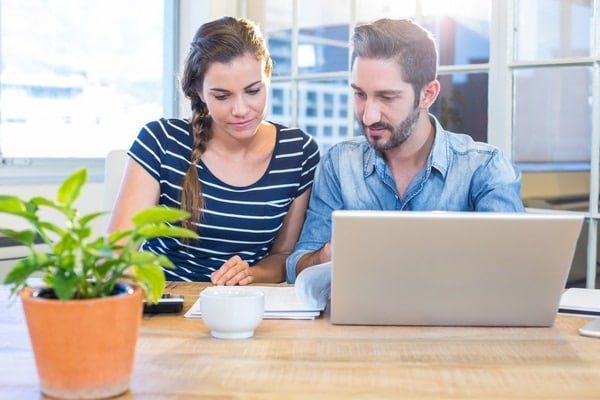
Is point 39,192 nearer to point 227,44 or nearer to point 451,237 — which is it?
point 227,44

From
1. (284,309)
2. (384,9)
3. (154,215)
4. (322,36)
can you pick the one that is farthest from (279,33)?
(154,215)

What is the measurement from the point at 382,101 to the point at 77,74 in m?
1.67

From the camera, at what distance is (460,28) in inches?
103

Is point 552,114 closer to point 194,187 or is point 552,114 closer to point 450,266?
point 194,187

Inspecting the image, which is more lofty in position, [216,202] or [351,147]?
[351,147]

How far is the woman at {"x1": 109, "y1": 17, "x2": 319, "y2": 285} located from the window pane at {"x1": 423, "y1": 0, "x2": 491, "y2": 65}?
2.63 feet

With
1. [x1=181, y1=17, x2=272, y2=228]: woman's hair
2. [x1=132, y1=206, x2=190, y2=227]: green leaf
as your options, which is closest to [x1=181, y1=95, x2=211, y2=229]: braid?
[x1=181, y1=17, x2=272, y2=228]: woman's hair

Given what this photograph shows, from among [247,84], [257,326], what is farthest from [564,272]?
[247,84]

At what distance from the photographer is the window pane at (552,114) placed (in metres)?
2.36

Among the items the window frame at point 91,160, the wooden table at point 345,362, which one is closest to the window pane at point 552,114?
the wooden table at point 345,362

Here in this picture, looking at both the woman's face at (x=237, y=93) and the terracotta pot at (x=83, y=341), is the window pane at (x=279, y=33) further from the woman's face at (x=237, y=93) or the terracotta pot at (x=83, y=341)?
the terracotta pot at (x=83, y=341)

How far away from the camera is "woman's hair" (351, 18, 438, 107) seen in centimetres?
181

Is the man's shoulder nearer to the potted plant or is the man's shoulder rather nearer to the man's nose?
the man's nose

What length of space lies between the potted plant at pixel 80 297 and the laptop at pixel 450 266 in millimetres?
340
